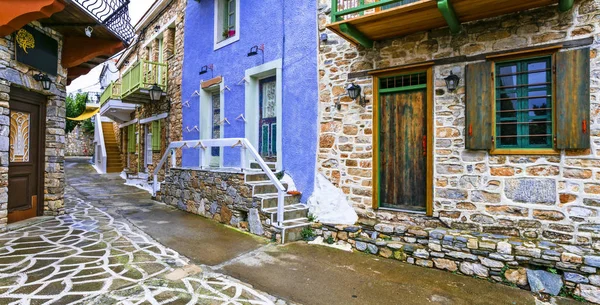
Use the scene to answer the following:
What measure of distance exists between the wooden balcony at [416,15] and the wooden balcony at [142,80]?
297 inches

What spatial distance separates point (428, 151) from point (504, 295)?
1965 mm

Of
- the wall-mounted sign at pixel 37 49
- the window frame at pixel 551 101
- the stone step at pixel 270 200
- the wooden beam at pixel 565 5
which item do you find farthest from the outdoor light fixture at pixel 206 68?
the wooden beam at pixel 565 5

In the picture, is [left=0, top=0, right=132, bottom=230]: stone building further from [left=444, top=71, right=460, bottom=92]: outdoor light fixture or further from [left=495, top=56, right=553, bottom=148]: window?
[left=495, top=56, right=553, bottom=148]: window

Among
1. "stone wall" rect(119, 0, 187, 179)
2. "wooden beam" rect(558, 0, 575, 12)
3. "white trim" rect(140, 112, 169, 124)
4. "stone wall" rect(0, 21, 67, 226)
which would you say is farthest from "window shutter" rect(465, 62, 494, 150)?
"white trim" rect(140, 112, 169, 124)

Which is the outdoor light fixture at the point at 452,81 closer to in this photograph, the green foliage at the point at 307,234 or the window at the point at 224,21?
the green foliage at the point at 307,234

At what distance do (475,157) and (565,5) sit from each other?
76.2 inches

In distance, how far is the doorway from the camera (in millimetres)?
4762

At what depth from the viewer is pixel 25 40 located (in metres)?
5.83

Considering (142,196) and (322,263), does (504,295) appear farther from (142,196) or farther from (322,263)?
(142,196)

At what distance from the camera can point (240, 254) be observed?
185 inches

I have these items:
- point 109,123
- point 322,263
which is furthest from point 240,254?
point 109,123

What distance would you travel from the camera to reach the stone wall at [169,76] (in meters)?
9.97

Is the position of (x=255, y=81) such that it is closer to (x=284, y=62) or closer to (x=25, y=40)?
(x=284, y=62)

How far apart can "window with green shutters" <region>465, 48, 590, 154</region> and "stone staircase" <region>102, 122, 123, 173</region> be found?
1598 centimetres
